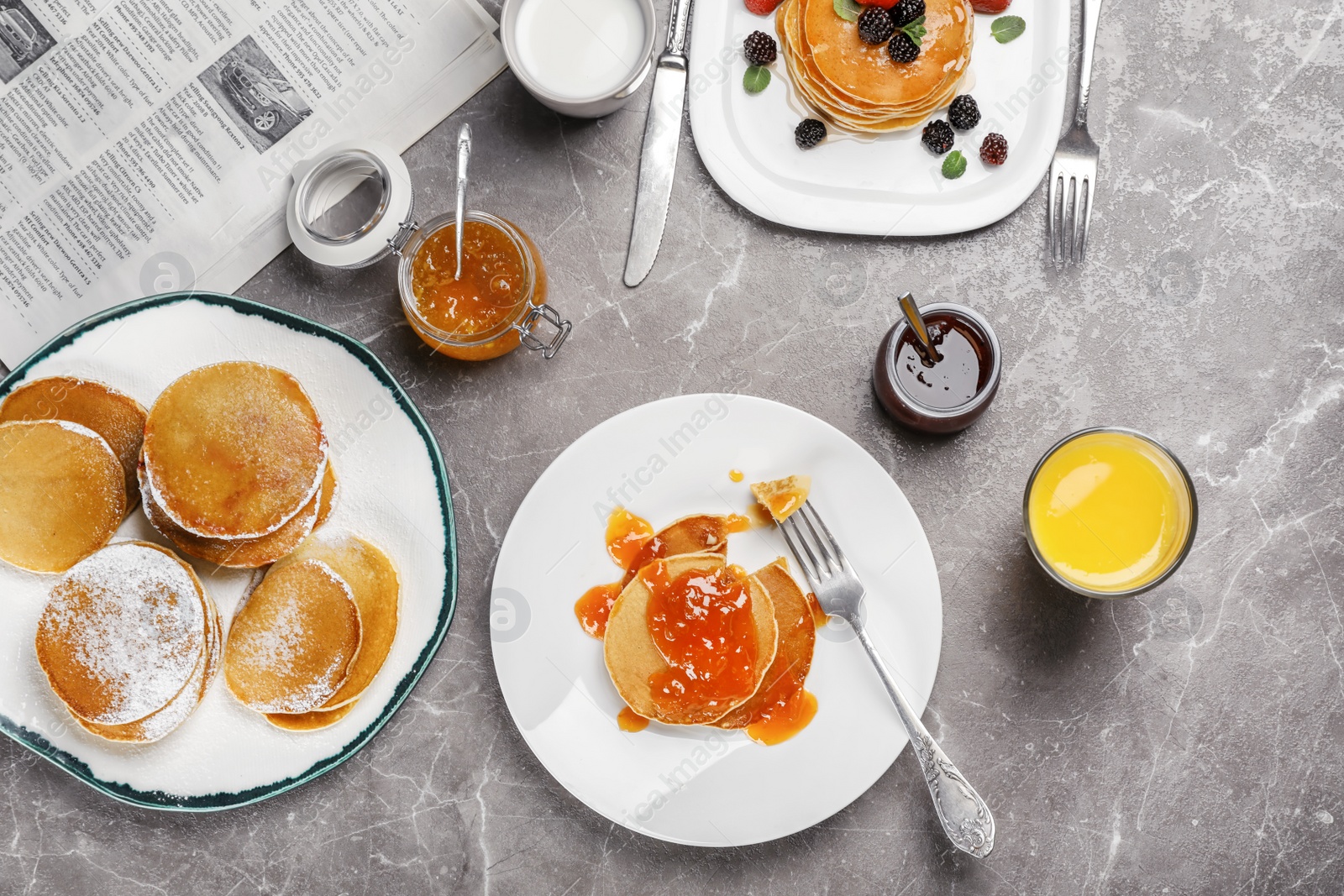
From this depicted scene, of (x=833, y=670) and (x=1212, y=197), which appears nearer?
(x=833, y=670)

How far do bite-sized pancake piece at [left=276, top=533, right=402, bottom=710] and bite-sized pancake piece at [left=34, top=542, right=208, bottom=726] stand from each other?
176mm

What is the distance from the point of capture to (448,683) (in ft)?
5.05

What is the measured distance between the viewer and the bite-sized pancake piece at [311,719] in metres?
1.42

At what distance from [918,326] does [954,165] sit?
1.14 feet

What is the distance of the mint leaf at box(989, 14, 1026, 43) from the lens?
1.51 m

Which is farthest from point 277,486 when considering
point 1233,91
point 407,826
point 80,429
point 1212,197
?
point 1233,91

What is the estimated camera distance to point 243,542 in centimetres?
140

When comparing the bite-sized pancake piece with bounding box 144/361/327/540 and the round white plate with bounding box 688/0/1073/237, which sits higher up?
the bite-sized pancake piece with bounding box 144/361/327/540

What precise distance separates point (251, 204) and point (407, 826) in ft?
4.10

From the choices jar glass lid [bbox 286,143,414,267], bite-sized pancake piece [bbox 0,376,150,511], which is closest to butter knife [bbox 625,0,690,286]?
jar glass lid [bbox 286,143,414,267]

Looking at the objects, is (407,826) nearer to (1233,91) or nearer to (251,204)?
(251,204)

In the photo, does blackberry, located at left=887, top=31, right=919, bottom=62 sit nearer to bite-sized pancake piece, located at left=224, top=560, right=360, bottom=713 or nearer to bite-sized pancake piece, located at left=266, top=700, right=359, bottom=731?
bite-sized pancake piece, located at left=224, top=560, right=360, bottom=713

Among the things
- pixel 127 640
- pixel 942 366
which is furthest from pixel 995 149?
pixel 127 640

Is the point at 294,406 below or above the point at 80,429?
below
